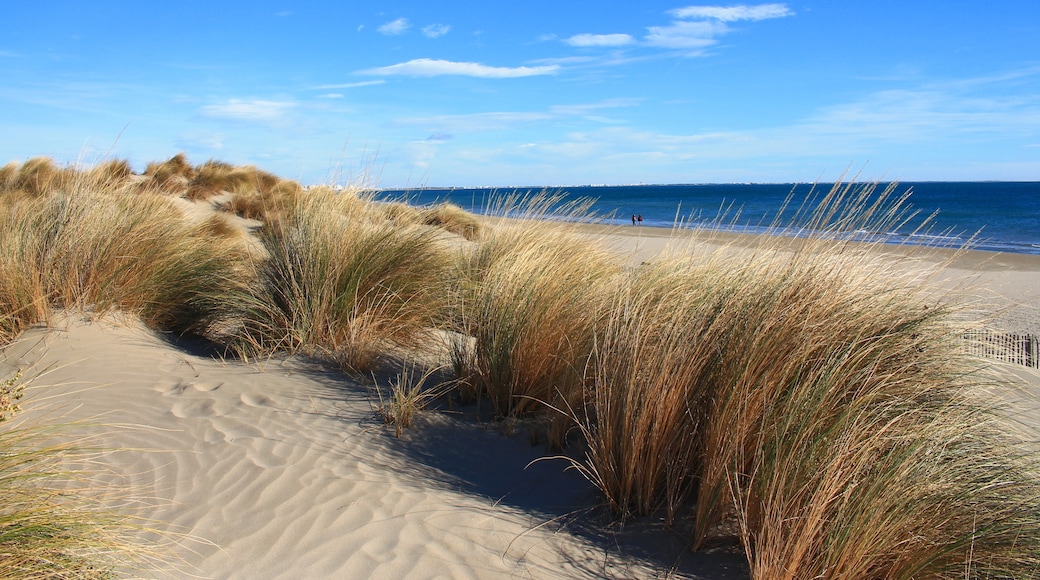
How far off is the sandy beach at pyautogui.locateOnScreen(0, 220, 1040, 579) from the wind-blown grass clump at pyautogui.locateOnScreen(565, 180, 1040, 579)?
34 centimetres

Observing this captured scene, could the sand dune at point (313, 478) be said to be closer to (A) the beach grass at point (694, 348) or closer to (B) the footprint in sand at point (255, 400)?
(B) the footprint in sand at point (255, 400)

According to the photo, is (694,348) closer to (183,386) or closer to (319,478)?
(319,478)

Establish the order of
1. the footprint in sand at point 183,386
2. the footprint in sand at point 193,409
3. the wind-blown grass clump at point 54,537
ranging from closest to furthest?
the wind-blown grass clump at point 54,537, the footprint in sand at point 193,409, the footprint in sand at point 183,386

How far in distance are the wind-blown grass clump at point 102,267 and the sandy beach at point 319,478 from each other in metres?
0.45

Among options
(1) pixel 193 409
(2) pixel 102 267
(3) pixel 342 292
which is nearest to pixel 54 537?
(1) pixel 193 409

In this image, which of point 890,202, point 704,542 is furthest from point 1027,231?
point 704,542

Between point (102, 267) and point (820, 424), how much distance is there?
221 inches

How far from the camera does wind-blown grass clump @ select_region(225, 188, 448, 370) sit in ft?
17.5

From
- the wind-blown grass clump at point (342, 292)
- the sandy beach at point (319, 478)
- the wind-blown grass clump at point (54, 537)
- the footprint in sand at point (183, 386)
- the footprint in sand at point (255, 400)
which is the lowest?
the sandy beach at point (319, 478)

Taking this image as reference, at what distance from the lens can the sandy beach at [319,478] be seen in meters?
2.82

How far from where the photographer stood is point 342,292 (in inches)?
217

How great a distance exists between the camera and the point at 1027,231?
29.7 meters

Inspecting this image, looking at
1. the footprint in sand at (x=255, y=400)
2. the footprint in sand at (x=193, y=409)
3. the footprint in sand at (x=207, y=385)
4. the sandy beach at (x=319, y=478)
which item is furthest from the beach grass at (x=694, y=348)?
the footprint in sand at (x=193, y=409)

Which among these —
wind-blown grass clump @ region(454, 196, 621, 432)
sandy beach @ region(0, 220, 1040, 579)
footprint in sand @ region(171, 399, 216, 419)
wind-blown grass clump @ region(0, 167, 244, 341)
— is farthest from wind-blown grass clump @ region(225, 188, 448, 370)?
footprint in sand @ region(171, 399, 216, 419)
